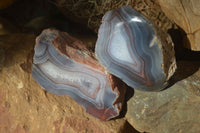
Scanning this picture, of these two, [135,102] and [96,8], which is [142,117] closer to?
[135,102]

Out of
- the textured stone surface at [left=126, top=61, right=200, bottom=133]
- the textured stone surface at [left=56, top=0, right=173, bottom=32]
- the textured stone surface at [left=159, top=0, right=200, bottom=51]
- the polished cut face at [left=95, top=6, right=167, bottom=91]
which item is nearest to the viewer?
the polished cut face at [left=95, top=6, right=167, bottom=91]

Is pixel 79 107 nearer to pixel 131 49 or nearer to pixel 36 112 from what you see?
pixel 36 112

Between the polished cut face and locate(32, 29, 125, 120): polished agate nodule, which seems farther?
locate(32, 29, 125, 120): polished agate nodule

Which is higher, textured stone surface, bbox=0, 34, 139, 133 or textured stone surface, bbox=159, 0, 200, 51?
textured stone surface, bbox=159, 0, 200, 51

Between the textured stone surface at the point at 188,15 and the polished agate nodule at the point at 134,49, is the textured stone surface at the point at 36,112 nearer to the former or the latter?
the polished agate nodule at the point at 134,49

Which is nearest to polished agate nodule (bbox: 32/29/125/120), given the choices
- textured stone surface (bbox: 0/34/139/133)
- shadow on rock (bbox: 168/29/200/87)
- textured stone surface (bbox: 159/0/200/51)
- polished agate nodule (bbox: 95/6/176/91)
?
textured stone surface (bbox: 0/34/139/133)

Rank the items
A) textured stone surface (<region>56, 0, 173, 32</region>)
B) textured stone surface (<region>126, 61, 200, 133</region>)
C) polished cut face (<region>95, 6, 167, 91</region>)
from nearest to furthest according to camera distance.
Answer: polished cut face (<region>95, 6, 167, 91</region>) → textured stone surface (<region>126, 61, 200, 133</region>) → textured stone surface (<region>56, 0, 173, 32</region>)

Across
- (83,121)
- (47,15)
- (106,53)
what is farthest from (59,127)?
(47,15)

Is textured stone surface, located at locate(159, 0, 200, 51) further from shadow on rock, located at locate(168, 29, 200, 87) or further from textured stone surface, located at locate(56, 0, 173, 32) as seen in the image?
textured stone surface, located at locate(56, 0, 173, 32)

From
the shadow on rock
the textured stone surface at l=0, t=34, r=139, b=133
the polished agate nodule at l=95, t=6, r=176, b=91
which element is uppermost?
the polished agate nodule at l=95, t=6, r=176, b=91
